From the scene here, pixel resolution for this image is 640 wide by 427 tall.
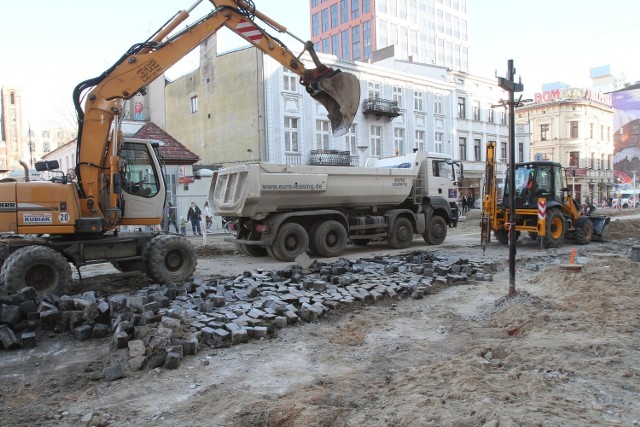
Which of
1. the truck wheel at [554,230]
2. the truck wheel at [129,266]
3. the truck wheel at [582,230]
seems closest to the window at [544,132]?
the truck wheel at [582,230]

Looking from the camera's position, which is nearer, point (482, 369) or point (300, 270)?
point (482, 369)

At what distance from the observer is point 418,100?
122ft

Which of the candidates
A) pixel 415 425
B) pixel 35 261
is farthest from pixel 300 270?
pixel 415 425

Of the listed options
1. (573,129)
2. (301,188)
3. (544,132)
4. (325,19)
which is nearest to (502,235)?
(301,188)

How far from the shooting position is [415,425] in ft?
11.8

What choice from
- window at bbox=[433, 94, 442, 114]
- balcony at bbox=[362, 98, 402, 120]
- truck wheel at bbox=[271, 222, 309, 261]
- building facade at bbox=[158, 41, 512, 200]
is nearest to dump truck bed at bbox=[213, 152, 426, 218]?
truck wheel at bbox=[271, 222, 309, 261]

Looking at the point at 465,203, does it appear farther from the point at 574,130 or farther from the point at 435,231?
the point at 574,130

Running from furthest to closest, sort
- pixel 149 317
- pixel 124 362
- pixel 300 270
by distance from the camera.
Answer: pixel 300 270, pixel 149 317, pixel 124 362

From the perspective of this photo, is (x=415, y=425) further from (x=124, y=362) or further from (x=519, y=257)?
(x=519, y=257)

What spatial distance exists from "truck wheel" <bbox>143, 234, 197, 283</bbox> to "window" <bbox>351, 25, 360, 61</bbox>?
67786mm

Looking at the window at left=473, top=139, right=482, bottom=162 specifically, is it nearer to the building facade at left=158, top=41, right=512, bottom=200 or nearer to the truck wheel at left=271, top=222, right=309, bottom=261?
the building facade at left=158, top=41, right=512, bottom=200

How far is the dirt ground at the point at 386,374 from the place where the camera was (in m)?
3.89

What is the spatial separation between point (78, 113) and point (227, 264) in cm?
560

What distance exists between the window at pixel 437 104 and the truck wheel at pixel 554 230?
24.5 meters
